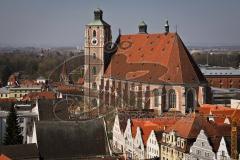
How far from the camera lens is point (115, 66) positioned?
72.9 m

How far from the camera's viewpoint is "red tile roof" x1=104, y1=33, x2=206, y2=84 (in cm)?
6138

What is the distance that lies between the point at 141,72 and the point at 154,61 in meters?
2.27

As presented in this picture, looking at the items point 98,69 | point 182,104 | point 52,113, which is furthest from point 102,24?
point 52,113

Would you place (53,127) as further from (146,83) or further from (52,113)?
(146,83)

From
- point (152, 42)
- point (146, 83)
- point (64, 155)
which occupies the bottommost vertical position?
point (64, 155)

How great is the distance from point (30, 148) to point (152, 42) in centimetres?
4024

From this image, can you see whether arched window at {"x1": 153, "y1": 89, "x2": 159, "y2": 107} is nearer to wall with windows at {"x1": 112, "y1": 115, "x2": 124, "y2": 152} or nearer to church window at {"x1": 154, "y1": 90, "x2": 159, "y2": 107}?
church window at {"x1": 154, "y1": 90, "x2": 159, "y2": 107}

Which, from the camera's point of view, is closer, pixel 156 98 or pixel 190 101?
pixel 190 101

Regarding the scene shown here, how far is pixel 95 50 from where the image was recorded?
2990 inches

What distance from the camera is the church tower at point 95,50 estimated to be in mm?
75250

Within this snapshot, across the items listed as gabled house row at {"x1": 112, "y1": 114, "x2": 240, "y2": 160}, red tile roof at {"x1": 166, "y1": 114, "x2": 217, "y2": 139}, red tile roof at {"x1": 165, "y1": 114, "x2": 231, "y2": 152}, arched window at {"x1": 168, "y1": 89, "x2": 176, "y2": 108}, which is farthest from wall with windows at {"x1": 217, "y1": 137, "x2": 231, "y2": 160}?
→ arched window at {"x1": 168, "y1": 89, "x2": 176, "y2": 108}

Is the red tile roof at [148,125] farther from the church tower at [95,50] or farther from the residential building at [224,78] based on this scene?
the residential building at [224,78]

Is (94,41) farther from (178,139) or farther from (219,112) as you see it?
(178,139)

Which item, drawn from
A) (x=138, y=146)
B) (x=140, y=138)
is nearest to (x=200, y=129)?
(x=140, y=138)
